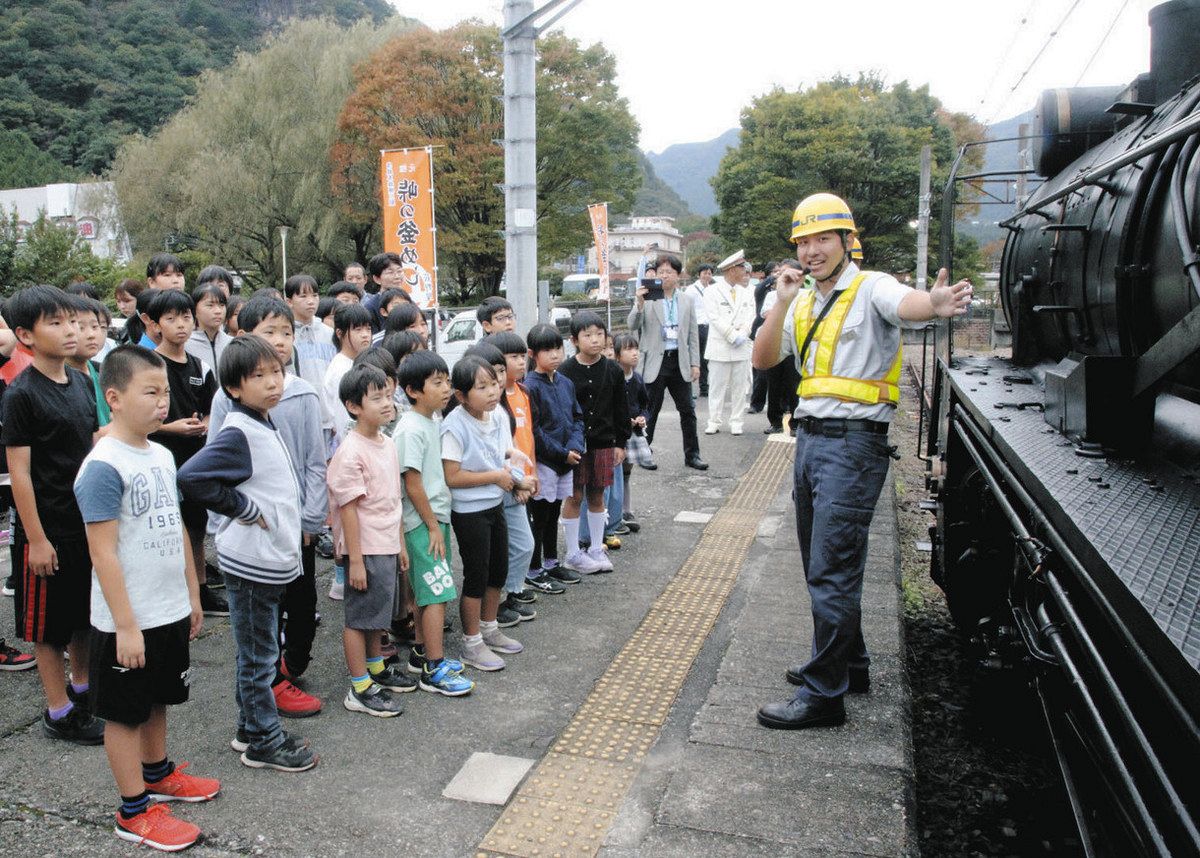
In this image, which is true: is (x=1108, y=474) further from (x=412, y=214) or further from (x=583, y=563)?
(x=412, y=214)

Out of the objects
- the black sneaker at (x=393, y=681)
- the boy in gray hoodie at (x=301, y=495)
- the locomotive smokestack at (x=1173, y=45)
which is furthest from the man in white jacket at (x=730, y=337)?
the black sneaker at (x=393, y=681)

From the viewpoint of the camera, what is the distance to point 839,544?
3285 mm

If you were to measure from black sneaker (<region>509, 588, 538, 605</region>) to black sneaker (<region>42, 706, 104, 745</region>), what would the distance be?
2.00 m

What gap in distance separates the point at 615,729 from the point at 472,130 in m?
27.6

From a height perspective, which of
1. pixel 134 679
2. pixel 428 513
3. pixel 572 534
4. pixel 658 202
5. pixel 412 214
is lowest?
pixel 572 534

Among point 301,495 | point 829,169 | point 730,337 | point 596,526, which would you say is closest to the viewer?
point 301,495

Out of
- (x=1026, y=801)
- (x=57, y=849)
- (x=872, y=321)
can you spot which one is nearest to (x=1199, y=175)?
(x=872, y=321)

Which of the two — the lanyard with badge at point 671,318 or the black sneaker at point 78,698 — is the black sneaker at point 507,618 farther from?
the lanyard with badge at point 671,318

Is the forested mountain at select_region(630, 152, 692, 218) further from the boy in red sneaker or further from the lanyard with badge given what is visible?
the boy in red sneaker

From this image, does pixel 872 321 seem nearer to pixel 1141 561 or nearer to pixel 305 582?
pixel 1141 561

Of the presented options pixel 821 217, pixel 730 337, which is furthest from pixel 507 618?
pixel 730 337

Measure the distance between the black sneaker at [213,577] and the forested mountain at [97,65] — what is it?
49754mm

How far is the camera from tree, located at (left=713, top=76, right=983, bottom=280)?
117 ft

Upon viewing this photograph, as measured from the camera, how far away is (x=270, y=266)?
1236 inches
